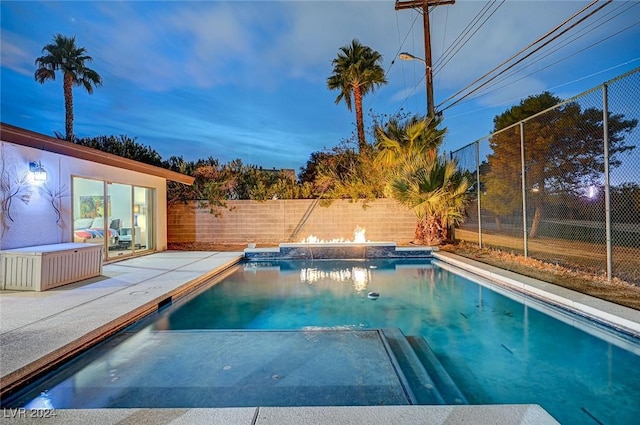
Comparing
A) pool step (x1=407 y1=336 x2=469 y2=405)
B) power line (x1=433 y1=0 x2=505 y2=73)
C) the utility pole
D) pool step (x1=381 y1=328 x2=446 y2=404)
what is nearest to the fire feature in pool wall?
the utility pole

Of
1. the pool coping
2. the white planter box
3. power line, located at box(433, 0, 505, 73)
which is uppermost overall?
power line, located at box(433, 0, 505, 73)

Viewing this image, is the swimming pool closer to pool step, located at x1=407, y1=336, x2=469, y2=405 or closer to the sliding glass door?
pool step, located at x1=407, y1=336, x2=469, y2=405

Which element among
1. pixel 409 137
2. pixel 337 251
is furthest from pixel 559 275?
pixel 409 137

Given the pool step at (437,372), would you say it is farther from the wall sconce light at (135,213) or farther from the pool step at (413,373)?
the wall sconce light at (135,213)

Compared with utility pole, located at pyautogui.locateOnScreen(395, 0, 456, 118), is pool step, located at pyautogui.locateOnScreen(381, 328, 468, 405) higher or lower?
lower

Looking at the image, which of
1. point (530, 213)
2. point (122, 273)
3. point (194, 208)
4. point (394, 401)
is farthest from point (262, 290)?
point (194, 208)

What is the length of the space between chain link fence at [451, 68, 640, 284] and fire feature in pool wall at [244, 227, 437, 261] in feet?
6.61

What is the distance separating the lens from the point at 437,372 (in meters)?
2.98

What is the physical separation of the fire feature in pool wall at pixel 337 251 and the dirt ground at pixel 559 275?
1197 millimetres

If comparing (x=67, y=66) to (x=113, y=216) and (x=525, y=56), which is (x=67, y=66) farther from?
(x=525, y=56)

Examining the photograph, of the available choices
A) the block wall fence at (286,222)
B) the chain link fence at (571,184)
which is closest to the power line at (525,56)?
the chain link fence at (571,184)

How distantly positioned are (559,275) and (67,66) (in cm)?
2159

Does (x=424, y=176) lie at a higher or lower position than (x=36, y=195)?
higher

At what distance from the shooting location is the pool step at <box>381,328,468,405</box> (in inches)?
98.0
